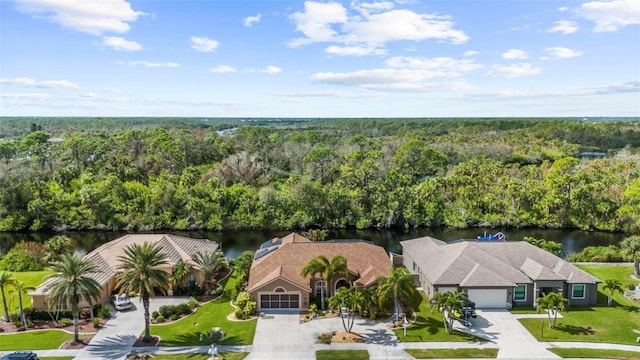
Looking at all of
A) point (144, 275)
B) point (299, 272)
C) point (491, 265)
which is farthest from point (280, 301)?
point (491, 265)

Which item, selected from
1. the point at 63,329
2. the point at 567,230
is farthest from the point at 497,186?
the point at 63,329

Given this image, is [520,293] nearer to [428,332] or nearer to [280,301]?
[428,332]

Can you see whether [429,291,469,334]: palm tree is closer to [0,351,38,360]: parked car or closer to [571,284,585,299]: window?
[571,284,585,299]: window

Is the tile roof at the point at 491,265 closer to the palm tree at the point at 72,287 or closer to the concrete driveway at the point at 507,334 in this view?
the concrete driveway at the point at 507,334

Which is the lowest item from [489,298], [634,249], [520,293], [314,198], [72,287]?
[489,298]

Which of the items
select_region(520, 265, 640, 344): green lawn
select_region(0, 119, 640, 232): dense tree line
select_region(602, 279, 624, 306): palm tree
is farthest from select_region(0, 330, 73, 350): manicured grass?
select_region(602, 279, 624, 306): palm tree

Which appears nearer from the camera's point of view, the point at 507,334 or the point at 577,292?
the point at 507,334
